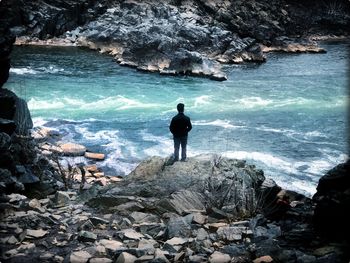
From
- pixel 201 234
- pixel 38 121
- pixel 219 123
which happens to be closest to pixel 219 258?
pixel 201 234

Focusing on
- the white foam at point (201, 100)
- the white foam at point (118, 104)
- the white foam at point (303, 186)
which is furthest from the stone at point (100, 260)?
the white foam at point (201, 100)

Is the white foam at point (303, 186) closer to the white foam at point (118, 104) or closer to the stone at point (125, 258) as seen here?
the stone at point (125, 258)

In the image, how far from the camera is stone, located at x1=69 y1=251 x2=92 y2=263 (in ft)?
19.9

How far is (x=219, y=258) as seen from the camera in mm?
6367

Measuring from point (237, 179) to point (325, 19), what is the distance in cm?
5876

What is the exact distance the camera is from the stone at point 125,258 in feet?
19.8

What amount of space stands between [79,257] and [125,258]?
694 mm

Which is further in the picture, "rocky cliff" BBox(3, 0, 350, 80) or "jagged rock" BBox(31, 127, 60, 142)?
"rocky cliff" BBox(3, 0, 350, 80)

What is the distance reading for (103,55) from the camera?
3906 cm

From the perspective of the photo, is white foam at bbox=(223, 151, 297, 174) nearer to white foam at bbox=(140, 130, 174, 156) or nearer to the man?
white foam at bbox=(140, 130, 174, 156)

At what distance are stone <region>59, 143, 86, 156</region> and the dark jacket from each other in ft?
19.0

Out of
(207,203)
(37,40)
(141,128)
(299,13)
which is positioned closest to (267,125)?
(141,128)

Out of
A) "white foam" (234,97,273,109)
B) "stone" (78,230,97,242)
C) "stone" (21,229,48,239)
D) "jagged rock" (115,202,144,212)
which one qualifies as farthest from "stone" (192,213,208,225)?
"white foam" (234,97,273,109)

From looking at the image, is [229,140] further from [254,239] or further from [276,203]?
[254,239]
